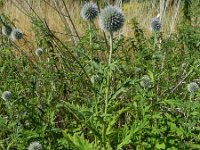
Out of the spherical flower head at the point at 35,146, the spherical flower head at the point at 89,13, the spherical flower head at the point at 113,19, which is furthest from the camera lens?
the spherical flower head at the point at 89,13

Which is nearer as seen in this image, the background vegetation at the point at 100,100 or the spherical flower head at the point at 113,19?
the background vegetation at the point at 100,100

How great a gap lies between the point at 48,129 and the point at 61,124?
1.77ft

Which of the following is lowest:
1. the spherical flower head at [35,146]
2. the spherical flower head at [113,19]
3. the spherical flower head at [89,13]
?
→ the spherical flower head at [35,146]

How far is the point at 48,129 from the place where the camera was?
1990mm

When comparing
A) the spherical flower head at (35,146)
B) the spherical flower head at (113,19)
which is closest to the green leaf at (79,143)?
the spherical flower head at (35,146)

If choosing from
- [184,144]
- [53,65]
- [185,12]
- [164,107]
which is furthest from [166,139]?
[185,12]

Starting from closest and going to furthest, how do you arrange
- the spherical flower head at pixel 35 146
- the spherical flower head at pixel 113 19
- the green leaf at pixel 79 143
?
the green leaf at pixel 79 143, the spherical flower head at pixel 35 146, the spherical flower head at pixel 113 19

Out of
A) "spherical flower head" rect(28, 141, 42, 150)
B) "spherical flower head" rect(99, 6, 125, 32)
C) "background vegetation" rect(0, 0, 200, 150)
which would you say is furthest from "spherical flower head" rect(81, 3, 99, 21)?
"spherical flower head" rect(28, 141, 42, 150)

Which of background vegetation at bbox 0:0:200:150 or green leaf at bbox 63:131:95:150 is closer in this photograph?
green leaf at bbox 63:131:95:150

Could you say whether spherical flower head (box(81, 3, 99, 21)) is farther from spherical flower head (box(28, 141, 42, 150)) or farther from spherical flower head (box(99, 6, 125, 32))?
spherical flower head (box(28, 141, 42, 150))

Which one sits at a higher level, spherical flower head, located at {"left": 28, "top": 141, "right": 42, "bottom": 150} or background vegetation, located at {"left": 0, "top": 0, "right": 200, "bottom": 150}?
background vegetation, located at {"left": 0, "top": 0, "right": 200, "bottom": 150}

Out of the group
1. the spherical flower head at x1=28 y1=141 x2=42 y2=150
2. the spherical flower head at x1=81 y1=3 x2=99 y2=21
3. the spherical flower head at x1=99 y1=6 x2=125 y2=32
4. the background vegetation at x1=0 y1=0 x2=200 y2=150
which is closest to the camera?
the background vegetation at x1=0 y1=0 x2=200 y2=150

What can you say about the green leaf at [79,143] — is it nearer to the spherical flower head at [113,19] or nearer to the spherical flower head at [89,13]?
the spherical flower head at [113,19]

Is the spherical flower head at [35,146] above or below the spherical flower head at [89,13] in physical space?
below
